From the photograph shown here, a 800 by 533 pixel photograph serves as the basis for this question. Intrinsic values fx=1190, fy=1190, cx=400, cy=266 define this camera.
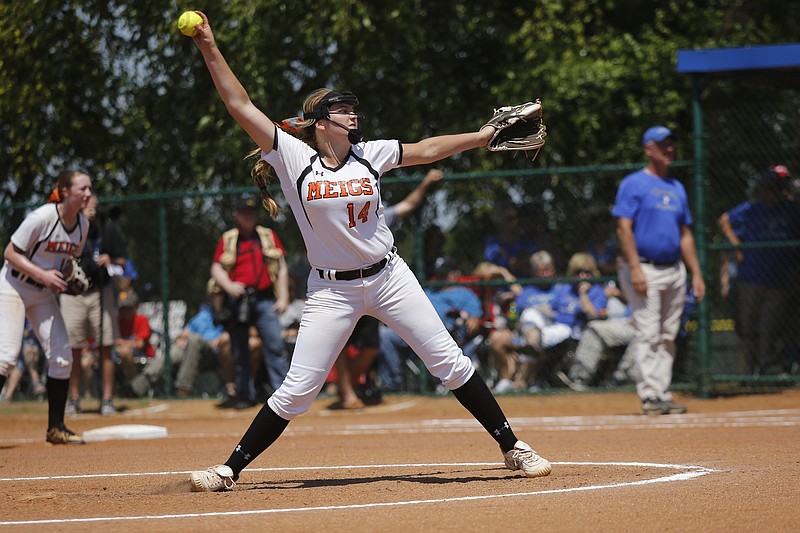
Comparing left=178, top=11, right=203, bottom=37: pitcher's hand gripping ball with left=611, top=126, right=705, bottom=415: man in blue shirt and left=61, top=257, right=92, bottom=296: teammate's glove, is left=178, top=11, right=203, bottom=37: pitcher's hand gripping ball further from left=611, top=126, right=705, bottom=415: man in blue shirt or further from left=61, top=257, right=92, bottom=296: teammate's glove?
left=611, top=126, right=705, bottom=415: man in blue shirt

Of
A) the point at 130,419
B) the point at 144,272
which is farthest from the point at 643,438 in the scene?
the point at 144,272

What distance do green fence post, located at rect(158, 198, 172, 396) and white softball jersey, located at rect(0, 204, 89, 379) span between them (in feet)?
15.3

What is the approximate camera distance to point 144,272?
47.8 feet

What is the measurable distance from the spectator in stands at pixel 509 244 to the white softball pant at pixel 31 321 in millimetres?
5403

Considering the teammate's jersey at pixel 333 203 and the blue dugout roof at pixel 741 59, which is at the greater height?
the blue dugout roof at pixel 741 59

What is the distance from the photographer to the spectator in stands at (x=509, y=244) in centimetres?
1315

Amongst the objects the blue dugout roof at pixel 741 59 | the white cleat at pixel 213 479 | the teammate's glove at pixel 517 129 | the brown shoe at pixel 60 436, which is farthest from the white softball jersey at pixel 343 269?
the blue dugout roof at pixel 741 59

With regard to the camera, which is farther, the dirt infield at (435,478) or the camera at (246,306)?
the camera at (246,306)

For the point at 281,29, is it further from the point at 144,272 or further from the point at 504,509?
the point at 504,509

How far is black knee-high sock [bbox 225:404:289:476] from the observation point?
6367 millimetres

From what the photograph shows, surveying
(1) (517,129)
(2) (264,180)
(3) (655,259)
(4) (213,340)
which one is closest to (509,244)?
(3) (655,259)

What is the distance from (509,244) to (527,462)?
684 cm

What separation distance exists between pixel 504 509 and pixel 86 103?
12.7m

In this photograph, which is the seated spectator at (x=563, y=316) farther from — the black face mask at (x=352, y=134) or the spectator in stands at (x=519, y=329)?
the black face mask at (x=352, y=134)
